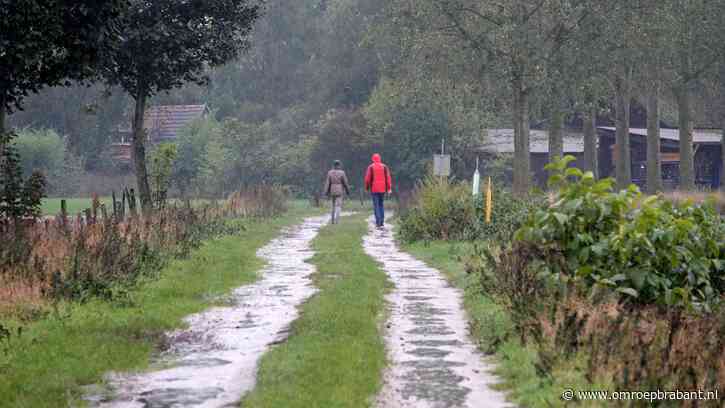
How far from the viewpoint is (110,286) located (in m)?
14.4

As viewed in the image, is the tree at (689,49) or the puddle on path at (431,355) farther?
the tree at (689,49)

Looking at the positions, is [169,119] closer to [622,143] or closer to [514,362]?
[622,143]

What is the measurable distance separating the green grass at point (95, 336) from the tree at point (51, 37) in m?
3.06

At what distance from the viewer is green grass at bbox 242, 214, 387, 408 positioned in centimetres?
851

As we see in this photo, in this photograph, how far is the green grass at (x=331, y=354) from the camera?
27.9 feet

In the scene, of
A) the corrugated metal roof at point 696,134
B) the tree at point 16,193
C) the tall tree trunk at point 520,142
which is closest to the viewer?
the tree at point 16,193

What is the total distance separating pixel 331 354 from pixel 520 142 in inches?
1127

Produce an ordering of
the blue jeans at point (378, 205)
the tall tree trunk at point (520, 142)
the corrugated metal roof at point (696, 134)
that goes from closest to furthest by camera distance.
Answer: the blue jeans at point (378, 205) → the tall tree trunk at point (520, 142) → the corrugated metal roof at point (696, 134)

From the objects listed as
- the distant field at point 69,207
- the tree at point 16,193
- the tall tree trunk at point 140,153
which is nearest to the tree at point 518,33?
the distant field at point 69,207

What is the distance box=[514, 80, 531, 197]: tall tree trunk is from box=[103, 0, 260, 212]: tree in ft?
44.9

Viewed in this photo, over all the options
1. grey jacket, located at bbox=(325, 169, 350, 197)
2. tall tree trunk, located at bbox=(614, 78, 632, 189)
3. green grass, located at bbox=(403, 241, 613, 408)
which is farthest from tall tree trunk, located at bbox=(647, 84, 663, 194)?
green grass, located at bbox=(403, 241, 613, 408)

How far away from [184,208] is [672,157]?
44.4 m

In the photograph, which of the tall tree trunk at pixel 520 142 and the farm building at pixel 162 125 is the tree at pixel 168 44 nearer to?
the tall tree trunk at pixel 520 142

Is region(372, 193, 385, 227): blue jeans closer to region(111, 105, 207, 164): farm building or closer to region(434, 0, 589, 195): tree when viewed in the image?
region(434, 0, 589, 195): tree
